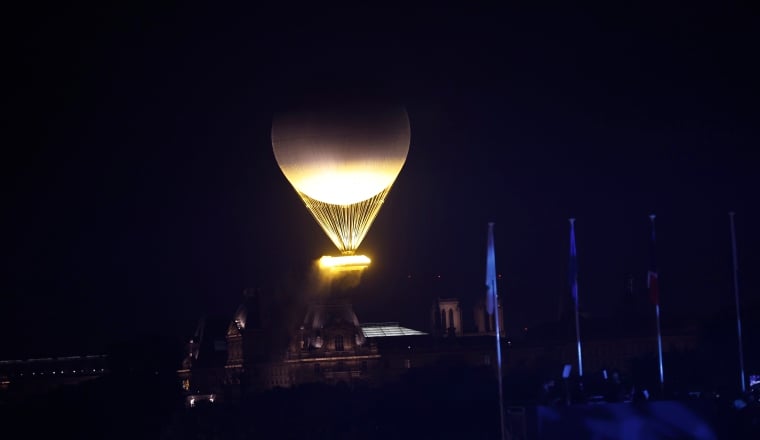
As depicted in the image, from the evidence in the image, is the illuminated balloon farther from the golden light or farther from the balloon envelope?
the golden light

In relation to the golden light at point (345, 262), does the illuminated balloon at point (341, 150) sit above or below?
above

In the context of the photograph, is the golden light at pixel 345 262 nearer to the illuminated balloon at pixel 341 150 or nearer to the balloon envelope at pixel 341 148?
the illuminated balloon at pixel 341 150

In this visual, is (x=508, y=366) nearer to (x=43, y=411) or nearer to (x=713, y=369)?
(x=713, y=369)

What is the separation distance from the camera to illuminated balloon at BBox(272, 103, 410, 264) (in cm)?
8506

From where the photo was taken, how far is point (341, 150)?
282 feet

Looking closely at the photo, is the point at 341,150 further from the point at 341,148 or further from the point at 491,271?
the point at 491,271

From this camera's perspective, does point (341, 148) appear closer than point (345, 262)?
Yes

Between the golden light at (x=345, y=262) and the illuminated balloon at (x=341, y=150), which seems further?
the golden light at (x=345, y=262)

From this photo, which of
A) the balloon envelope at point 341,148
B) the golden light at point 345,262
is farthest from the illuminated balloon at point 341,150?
the golden light at point 345,262

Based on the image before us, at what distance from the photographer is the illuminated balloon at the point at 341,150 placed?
279ft

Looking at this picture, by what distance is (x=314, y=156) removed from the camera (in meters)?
86.0

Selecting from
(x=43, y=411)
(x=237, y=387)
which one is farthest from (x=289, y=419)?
(x=237, y=387)

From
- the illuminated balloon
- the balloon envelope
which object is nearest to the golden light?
the illuminated balloon

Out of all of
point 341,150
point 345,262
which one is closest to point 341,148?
point 341,150
